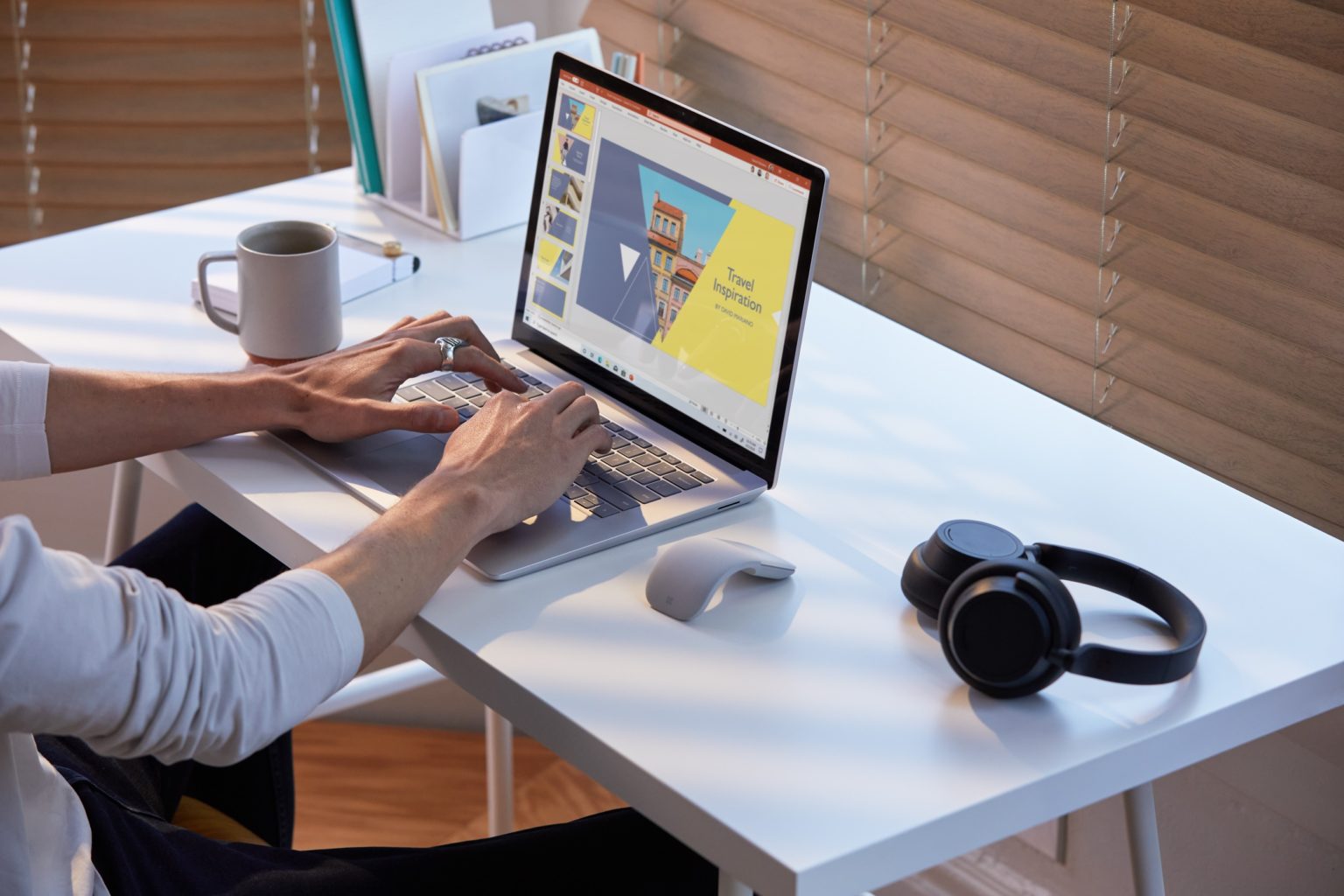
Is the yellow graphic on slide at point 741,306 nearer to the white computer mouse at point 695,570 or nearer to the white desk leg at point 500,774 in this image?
the white computer mouse at point 695,570

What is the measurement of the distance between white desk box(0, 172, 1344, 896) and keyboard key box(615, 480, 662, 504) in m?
0.04

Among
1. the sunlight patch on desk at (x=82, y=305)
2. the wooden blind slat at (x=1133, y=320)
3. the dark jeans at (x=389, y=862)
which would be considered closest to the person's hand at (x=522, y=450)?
the dark jeans at (x=389, y=862)

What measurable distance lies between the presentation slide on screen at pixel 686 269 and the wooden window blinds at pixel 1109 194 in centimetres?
47

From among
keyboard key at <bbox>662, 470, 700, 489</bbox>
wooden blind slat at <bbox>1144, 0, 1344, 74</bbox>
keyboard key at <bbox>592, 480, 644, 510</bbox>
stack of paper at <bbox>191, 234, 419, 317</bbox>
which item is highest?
wooden blind slat at <bbox>1144, 0, 1344, 74</bbox>

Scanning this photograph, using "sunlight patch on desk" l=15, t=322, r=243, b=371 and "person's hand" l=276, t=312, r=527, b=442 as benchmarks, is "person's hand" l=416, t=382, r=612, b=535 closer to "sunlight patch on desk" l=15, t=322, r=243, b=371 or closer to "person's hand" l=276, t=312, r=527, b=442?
"person's hand" l=276, t=312, r=527, b=442

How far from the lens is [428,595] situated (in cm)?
111

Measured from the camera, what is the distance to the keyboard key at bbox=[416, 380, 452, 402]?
55.7 inches

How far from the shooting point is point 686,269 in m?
1.32

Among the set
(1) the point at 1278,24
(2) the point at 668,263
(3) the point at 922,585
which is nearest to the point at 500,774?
(2) the point at 668,263

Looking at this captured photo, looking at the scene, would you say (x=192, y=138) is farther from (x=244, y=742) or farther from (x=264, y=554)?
(x=244, y=742)

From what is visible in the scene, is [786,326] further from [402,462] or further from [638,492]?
[402,462]

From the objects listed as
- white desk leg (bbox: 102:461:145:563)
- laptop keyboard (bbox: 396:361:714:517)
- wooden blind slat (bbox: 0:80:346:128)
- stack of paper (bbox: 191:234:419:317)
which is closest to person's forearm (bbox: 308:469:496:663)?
laptop keyboard (bbox: 396:361:714:517)

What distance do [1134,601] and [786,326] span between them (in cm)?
34

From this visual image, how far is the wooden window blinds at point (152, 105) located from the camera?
221 cm
